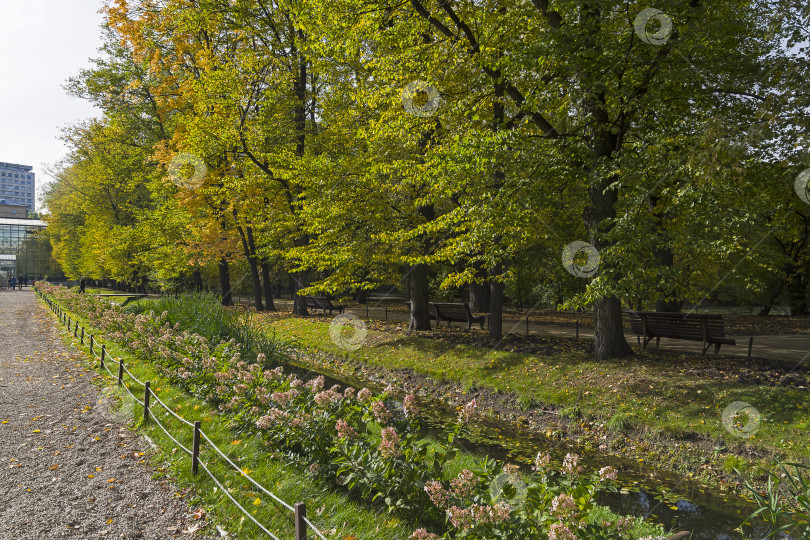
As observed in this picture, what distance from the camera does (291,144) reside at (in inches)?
747

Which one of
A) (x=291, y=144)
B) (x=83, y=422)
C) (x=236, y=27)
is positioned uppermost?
(x=236, y=27)

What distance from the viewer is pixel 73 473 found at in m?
5.58

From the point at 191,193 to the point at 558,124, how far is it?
16.9m

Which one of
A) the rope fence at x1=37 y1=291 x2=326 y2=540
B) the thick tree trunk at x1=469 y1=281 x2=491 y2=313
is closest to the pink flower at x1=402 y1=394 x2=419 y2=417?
the rope fence at x1=37 y1=291 x2=326 y2=540

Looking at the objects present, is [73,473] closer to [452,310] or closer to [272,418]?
[272,418]

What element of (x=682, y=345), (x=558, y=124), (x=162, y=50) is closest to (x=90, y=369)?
(x=558, y=124)

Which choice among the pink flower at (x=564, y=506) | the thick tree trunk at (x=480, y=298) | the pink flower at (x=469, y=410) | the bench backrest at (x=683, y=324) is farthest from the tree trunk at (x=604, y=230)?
the thick tree trunk at (x=480, y=298)

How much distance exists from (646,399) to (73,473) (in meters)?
8.40

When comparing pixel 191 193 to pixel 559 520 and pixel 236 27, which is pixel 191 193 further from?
pixel 559 520

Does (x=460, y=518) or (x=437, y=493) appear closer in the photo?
(x=460, y=518)

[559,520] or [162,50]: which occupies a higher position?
[162,50]

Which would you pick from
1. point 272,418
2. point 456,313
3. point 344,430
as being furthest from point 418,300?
point 344,430

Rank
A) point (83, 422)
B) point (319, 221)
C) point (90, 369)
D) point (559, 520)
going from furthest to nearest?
1. point (319, 221)
2. point (90, 369)
3. point (83, 422)
4. point (559, 520)

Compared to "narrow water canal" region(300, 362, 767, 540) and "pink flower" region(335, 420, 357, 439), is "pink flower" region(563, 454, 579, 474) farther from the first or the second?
"pink flower" region(335, 420, 357, 439)
